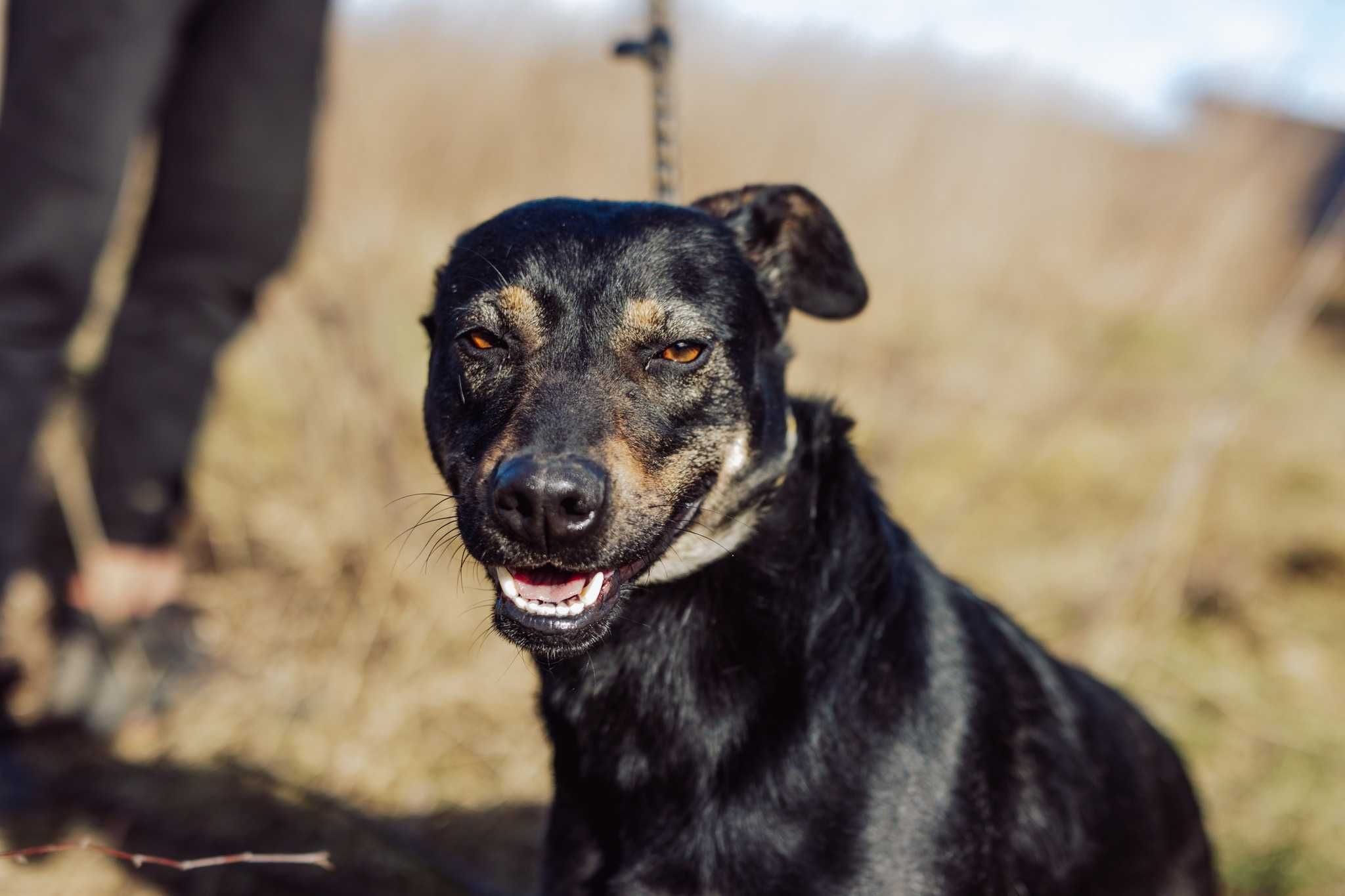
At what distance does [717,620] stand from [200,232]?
229 centimetres

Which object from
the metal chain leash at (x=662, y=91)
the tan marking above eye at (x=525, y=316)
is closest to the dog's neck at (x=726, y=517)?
the tan marking above eye at (x=525, y=316)

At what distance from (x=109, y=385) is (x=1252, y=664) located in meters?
4.54

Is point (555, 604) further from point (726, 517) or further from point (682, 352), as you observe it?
point (682, 352)

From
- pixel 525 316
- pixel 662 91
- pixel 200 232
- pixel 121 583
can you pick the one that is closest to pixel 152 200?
pixel 200 232

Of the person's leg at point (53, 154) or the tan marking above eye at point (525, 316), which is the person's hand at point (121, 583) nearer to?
the person's leg at point (53, 154)

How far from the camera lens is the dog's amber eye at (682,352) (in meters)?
1.94

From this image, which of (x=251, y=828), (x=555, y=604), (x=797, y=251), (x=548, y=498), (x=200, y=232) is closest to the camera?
(x=548, y=498)

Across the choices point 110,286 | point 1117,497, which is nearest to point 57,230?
point 110,286

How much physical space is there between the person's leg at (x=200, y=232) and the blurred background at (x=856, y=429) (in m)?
0.68

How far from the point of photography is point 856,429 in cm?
299

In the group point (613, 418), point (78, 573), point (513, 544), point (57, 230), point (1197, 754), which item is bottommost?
point (1197, 754)

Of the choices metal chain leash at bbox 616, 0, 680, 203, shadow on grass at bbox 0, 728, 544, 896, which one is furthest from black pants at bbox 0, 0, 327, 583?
metal chain leash at bbox 616, 0, 680, 203

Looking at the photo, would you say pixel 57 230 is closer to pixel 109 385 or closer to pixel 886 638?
pixel 109 385

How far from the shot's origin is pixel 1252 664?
4.53 metres
